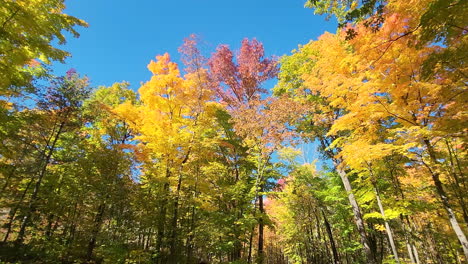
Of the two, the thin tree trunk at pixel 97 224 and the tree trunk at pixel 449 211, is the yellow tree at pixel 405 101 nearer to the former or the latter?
the tree trunk at pixel 449 211

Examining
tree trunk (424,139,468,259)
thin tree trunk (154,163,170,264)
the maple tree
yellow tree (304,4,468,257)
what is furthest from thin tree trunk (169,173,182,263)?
tree trunk (424,139,468,259)

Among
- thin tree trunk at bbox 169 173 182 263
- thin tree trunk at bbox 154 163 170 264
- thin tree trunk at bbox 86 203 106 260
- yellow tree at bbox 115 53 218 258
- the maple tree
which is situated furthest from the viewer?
yellow tree at bbox 115 53 218 258

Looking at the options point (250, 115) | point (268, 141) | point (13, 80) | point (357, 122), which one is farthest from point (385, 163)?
point (13, 80)

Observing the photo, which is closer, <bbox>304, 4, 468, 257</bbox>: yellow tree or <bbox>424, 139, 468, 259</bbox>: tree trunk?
<bbox>304, 4, 468, 257</bbox>: yellow tree

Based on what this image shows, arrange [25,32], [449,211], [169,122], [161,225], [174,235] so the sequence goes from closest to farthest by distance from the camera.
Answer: [449,211] < [25,32] < [161,225] < [174,235] < [169,122]

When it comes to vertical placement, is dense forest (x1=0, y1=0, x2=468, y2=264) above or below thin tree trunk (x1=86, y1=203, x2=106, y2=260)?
above

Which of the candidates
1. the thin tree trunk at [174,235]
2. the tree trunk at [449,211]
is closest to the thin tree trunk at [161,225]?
the thin tree trunk at [174,235]

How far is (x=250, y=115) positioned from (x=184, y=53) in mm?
4877

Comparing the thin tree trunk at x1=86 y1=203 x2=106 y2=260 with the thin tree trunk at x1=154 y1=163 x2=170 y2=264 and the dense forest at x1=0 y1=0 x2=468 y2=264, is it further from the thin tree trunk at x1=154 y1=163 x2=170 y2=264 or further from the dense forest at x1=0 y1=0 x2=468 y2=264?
the thin tree trunk at x1=154 y1=163 x2=170 y2=264

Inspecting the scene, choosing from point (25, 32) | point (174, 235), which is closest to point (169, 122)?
point (174, 235)

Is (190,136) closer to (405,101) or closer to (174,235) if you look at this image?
(174,235)

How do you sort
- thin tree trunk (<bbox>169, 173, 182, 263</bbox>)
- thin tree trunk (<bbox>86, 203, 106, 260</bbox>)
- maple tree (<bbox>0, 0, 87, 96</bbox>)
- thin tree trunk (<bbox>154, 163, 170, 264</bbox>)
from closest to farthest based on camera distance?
maple tree (<bbox>0, 0, 87, 96</bbox>) → thin tree trunk (<bbox>86, 203, 106, 260</bbox>) → thin tree trunk (<bbox>169, 173, 182, 263</bbox>) → thin tree trunk (<bbox>154, 163, 170, 264</bbox>)

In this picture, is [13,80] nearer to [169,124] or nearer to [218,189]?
[169,124]

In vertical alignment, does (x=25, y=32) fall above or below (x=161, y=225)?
above
